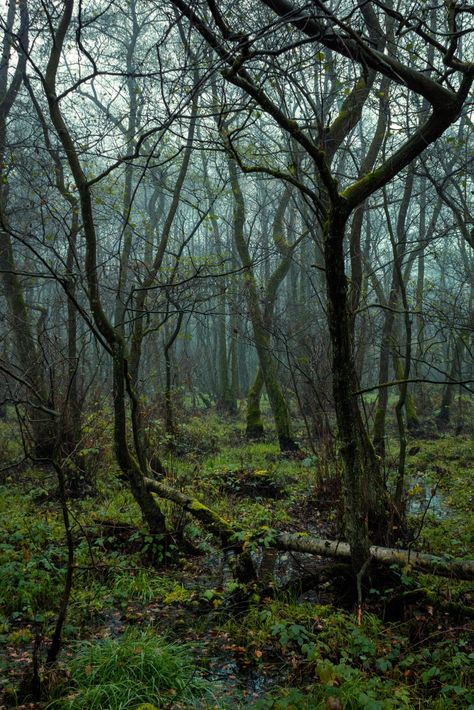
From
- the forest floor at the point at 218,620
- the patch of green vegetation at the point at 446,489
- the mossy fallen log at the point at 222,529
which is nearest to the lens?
the forest floor at the point at 218,620

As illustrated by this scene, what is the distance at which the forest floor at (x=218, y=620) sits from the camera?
3322 mm

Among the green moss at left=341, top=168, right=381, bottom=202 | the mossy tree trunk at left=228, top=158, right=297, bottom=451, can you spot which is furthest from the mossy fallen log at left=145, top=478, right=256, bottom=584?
the mossy tree trunk at left=228, top=158, right=297, bottom=451

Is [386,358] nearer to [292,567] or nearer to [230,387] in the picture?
[292,567]

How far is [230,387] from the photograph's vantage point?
20953 millimetres

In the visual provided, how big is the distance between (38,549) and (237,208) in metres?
10.7

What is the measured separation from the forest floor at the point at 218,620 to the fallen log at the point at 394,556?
0.10m

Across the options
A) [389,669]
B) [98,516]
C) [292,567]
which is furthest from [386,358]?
[389,669]

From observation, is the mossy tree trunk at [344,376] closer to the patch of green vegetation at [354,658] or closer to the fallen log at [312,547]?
the fallen log at [312,547]

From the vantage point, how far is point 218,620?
14.8 feet

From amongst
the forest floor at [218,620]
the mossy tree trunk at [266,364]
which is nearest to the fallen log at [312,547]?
the forest floor at [218,620]

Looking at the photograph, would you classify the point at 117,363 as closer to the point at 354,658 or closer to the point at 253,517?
the point at 253,517

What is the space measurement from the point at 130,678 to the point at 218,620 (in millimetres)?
1231

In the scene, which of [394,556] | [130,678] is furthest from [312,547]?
[130,678]

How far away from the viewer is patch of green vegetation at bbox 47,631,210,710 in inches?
126
